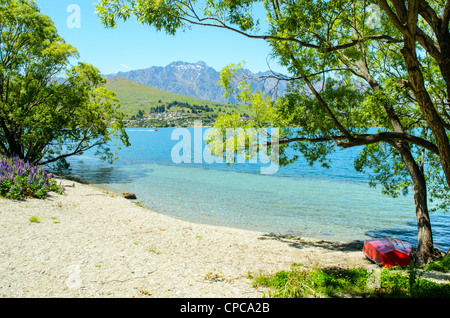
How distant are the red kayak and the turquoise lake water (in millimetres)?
3964

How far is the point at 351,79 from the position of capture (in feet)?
49.6

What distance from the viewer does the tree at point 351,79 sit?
8859 mm

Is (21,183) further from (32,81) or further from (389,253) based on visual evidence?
(389,253)

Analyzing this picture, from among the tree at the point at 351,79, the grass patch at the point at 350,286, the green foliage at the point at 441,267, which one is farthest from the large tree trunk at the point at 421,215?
the grass patch at the point at 350,286

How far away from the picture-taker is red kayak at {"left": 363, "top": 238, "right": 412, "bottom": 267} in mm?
12057

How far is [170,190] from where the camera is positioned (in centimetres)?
3059

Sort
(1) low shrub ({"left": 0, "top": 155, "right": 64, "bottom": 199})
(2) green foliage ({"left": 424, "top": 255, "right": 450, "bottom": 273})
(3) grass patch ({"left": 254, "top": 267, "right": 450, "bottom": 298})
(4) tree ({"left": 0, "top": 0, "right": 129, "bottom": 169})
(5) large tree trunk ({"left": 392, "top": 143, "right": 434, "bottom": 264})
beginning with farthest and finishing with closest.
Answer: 1. (4) tree ({"left": 0, "top": 0, "right": 129, "bottom": 169})
2. (1) low shrub ({"left": 0, "top": 155, "right": 64, "bottom": 199})
3. (5) large tree trunk ({"left": 392, "top": 143, "right": 434, "bottom": 264})
4. (2) green foliage ({"left": 424, "top": 255, "right": 450, "bottom": 273})
5. (3) grass patch ({"left": 254, "top": 267, "right": 450, "bottom": 298})

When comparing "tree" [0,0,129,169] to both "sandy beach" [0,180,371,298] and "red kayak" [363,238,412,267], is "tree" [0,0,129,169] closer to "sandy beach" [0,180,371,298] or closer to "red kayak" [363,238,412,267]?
"sandy beach" [0,180,371,298]

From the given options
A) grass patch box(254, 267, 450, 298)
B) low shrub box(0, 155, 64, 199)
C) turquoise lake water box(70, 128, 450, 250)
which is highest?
low shrub box(0, 155, 64, 199)

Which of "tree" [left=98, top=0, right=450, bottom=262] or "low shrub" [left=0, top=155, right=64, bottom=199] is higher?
"tree" [left=98, top=0, right=450, bottom=262]

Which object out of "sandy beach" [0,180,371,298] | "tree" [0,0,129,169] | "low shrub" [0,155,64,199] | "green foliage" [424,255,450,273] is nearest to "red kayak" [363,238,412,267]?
"sandy beach" [0,180,371,298]

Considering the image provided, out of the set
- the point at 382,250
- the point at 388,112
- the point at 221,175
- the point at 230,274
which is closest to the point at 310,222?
the point at 382,250
